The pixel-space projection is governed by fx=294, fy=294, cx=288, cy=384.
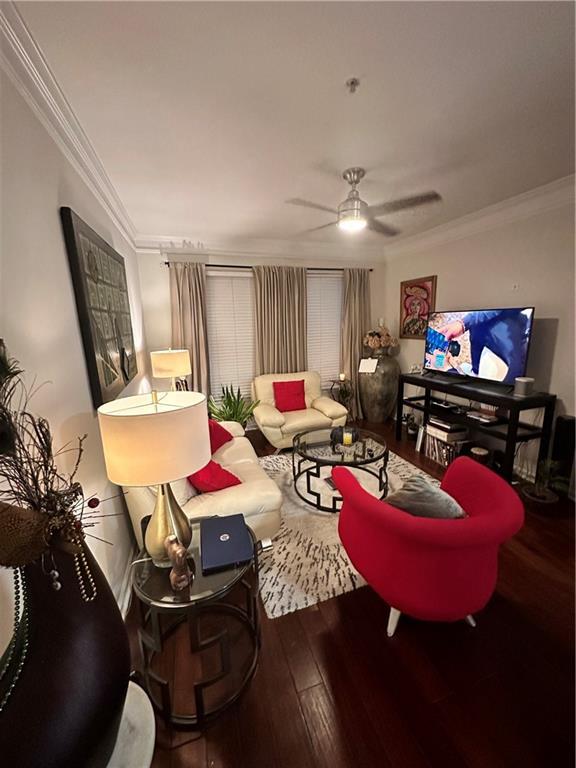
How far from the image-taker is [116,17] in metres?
0.99

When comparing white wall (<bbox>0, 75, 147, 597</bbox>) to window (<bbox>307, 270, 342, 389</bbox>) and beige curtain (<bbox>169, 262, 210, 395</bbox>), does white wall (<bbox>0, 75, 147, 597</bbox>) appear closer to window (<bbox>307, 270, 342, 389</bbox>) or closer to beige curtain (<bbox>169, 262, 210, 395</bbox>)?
beige curtain (<bbox>169, 262, 210, 395</bbox>)

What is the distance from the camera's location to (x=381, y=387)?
165 inches

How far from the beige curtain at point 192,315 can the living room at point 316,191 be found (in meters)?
0.98

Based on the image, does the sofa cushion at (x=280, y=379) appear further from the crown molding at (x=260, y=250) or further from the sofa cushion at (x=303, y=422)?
the crown molding at (x=260, y=250)

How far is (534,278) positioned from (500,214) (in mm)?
722

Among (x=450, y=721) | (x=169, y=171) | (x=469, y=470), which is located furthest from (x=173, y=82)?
(x=450, y=721)

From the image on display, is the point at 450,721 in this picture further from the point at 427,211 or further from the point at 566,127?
the point at 427,211

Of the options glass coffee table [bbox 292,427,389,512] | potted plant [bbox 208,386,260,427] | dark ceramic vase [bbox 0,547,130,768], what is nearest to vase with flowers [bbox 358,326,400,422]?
glass coffee table [bbox 292,427,389,512]

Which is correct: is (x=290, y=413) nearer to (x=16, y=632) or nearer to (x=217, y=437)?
(x=217, y=437)

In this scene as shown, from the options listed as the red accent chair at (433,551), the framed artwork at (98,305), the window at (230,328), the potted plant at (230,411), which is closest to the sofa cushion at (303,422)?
the potted plant at (230,411)

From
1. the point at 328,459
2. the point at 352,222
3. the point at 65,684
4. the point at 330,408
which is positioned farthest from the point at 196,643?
the point at 330,408

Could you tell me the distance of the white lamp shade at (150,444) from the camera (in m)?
1.01

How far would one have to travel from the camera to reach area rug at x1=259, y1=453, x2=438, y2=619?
1679 mm

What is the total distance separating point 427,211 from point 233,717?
3.79 metres
